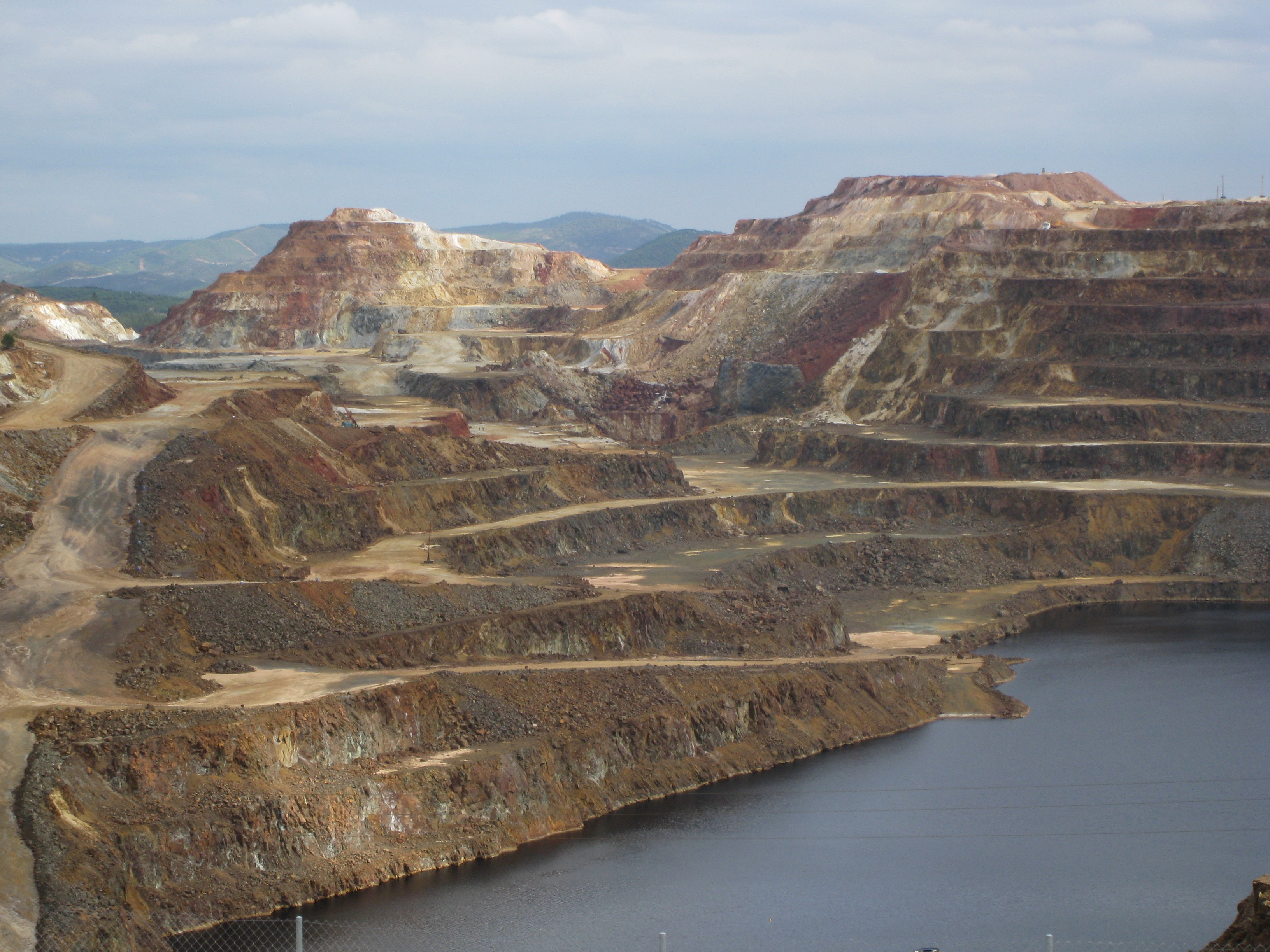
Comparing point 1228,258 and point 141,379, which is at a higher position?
point 1228,258

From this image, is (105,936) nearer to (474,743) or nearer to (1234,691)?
(474,743)

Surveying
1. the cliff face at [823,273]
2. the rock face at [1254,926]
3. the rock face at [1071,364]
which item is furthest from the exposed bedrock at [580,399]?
the rock face at [1254,926]

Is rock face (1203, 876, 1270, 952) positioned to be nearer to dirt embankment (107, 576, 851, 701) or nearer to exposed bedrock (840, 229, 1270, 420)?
dirt embankment (107, 576, 851, 701)

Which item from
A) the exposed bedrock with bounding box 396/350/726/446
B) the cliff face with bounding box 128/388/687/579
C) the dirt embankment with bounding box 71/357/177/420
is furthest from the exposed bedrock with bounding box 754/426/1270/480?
the dirt embankment with bounding box 71/357/177/420

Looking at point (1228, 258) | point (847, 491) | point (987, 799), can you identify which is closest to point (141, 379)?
point (847, 491)

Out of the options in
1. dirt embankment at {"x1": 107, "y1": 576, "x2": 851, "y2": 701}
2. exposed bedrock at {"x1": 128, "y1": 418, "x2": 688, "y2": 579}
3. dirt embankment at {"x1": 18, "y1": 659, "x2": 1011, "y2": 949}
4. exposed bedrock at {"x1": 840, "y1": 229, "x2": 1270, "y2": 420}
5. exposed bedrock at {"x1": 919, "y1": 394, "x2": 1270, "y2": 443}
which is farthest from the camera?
exposed bedrock at {"x1": 840, "y1": 229, "x2": 1270, "y2": 420}

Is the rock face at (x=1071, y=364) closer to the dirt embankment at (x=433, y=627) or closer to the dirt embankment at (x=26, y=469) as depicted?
the dirt embankment at (x=433, y=627)

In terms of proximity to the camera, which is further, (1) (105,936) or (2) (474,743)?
(2) (474,743)
